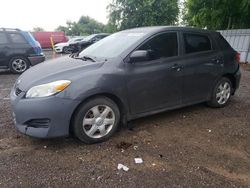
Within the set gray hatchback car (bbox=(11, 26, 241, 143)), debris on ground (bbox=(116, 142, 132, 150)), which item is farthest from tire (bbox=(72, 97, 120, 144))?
debris on ground (bbox=(116, 142, 132, 150))

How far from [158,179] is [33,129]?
1.74 metres

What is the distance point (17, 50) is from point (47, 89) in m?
7.48

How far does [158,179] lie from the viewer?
3115 mm

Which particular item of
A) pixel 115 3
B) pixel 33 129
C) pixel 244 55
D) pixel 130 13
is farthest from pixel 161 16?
pixel 33 129

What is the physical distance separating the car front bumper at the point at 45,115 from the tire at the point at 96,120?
152 millimetres

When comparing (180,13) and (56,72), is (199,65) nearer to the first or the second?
(56,72)

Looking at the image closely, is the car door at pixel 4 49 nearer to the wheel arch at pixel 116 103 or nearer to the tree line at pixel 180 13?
the wheel arch at pixel 116 103

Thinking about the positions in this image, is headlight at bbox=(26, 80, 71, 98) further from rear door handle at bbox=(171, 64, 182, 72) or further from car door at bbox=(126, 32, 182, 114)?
rear door handle at bbox=(171, 64, 182, 72)

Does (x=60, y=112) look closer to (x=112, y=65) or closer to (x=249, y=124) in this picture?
(x=112, y=65)

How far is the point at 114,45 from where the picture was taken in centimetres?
467

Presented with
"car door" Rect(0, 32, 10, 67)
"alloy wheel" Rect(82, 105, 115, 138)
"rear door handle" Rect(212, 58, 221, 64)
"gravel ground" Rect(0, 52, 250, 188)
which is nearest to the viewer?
"gravel ground" Rect(0, 52, 250, 188)

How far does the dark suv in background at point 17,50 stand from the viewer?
10.2 meters

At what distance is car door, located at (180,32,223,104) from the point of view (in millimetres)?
4867

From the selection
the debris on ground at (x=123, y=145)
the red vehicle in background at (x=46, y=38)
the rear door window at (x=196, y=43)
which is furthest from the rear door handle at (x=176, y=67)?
the red vehicle in background at (x=46, y=38)
